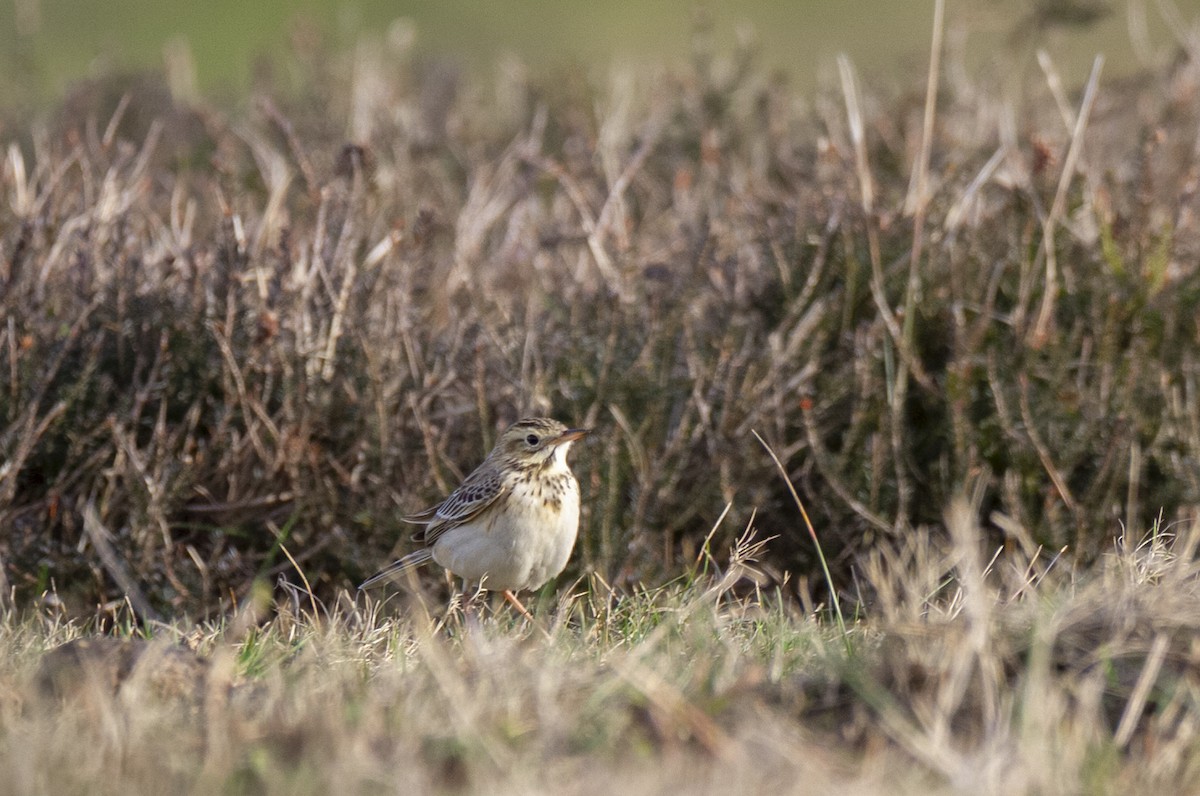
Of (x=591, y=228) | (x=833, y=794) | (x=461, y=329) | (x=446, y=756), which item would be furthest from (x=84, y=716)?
(x=591, y=228)

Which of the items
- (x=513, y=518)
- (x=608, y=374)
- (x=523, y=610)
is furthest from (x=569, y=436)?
(x=608, y=374)

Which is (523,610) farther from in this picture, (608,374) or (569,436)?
(608,374)

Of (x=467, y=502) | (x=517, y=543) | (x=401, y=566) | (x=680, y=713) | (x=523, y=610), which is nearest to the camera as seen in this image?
(x=680, y=713)

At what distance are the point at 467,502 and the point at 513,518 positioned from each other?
0.23 metres

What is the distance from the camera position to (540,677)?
251 centimetres

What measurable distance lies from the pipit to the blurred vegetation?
0.38m

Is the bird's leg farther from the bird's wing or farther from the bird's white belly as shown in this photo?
the bird's wing

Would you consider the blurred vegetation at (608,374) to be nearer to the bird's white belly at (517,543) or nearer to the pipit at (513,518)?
the pipit at (513,518)

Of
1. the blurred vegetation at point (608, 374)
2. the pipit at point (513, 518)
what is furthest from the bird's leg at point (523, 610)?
the blurred vegetation at point (608, 374)

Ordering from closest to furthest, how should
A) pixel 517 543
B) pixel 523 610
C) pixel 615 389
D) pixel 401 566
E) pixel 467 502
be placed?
1. pixel 523 610
2. pixel 517 543
3. pixel 467 502
4. pixel 401 566
5. pixel 615 389

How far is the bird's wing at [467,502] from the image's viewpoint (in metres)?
4.52

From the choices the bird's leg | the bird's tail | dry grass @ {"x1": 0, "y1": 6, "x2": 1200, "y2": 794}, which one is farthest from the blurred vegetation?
the bird's leg

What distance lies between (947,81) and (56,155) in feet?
14.8

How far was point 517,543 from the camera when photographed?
436 centimetres
